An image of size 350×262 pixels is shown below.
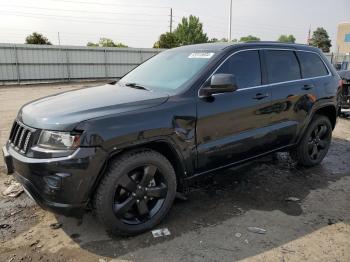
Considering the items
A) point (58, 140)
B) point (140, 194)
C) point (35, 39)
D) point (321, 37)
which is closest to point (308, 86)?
point (140, 194)

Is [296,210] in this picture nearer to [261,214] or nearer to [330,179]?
[261,214]

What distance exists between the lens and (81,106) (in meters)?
3.17

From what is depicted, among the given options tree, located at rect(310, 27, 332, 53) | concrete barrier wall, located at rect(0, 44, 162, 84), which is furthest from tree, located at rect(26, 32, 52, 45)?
tree, located at rect(310, 27, 332, 53)

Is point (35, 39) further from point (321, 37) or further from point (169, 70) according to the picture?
point (321, 37)

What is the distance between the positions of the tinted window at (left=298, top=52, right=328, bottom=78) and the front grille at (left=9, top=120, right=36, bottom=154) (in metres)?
3.63

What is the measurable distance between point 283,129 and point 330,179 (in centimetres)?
114

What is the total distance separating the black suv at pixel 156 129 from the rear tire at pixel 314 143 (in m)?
0.30

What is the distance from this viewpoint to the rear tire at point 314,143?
5027 mm

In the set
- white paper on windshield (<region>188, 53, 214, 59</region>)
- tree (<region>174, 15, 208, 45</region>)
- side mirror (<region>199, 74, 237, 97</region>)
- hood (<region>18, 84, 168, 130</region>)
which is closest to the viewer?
hood (<region>18, 84, 168, 130</region>)

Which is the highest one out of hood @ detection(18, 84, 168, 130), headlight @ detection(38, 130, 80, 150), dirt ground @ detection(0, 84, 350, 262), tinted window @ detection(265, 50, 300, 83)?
tinted window @ detection(265, 50, 300, 83)

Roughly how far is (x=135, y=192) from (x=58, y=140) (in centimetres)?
87

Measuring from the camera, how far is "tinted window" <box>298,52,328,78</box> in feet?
16.0

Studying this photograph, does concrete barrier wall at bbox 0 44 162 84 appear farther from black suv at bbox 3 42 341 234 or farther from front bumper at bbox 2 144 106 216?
front bumper at bbox 2 144 106 216

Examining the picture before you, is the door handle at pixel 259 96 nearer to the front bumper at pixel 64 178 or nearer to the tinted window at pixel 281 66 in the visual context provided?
the tinted window at pixel 281 66
